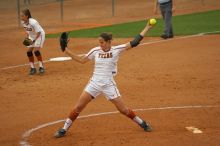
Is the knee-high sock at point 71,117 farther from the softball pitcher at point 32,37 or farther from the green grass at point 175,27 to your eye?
the green grass at point 175,27

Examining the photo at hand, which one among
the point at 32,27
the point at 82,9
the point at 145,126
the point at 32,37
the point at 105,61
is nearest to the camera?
the point at 105,61

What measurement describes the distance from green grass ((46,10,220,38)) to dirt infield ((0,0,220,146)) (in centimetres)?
259

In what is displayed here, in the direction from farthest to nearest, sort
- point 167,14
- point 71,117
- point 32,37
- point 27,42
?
point 167,14 < point 32,37 < point 27,42 < point 71,117

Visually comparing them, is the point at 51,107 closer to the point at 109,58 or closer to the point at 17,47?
the point at 109,58

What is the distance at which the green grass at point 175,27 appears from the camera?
83.6 feet

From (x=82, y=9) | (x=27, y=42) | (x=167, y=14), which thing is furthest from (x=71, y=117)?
(x=82, y=9)

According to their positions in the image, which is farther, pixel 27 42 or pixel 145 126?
pixel 27 42

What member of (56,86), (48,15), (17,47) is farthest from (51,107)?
(48,15)

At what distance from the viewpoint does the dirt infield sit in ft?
32.7

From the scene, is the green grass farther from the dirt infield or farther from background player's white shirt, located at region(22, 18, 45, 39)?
background player's white shirt, located at region(22, 18, 45, 39)

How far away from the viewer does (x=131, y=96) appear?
1342 centimetres

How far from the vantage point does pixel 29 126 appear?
10969 mm

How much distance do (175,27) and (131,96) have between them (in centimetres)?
1434

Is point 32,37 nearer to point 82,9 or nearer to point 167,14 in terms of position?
point 167,14
